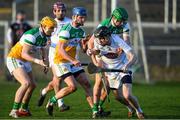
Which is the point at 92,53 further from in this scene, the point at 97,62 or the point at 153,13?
the point at 153,13

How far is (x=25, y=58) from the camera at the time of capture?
657 inches

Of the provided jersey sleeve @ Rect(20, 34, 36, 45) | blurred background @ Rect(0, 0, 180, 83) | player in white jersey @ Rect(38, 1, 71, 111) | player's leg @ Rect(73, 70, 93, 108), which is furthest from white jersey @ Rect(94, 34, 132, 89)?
blurred background @ Rect(0, 0, 180, 83)

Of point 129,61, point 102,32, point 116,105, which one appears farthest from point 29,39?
point 116,105

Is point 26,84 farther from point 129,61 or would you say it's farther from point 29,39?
point 129,61

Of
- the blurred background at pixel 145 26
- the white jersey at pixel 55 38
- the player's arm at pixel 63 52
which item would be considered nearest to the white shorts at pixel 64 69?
the player's arm at pixel 63 52

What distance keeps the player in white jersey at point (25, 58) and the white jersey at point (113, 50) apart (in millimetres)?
1011

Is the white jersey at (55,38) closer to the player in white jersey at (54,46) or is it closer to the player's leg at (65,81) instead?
the player in white jersey at (54,46)

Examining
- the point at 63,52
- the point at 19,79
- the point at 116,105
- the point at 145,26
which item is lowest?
the point at 116,105

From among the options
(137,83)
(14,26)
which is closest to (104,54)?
(14,26)

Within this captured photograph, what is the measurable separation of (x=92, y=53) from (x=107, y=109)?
7.68ft

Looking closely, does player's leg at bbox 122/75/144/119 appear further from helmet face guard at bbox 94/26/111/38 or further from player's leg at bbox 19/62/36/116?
player's leg at bbox 19/62/36/116

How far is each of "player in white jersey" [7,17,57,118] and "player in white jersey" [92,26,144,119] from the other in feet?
3.31

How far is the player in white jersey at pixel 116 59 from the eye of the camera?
645 inches

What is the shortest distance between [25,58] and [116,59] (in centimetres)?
170
